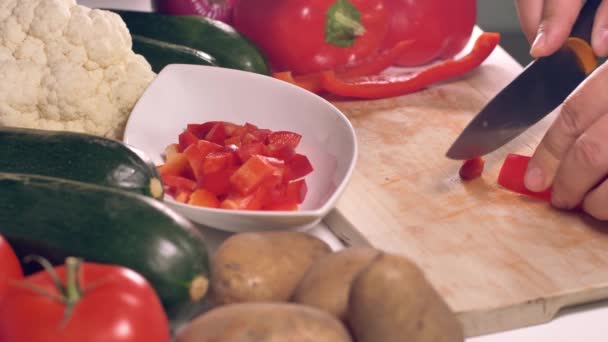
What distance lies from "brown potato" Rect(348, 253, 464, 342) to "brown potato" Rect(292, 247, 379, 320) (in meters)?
0.02

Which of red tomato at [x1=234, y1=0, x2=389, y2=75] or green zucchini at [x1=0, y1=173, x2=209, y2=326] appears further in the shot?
red tomato at [x1=234, y1=0, x2=389, y2=75]

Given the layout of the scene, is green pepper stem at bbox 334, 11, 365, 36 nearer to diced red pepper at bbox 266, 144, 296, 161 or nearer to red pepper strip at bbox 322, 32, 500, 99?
red pepper strip at bbox 322, 32, 500, 99

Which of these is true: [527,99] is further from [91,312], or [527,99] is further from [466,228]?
[91,312]

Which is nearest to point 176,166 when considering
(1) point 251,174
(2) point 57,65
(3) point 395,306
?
(1) point 251,174

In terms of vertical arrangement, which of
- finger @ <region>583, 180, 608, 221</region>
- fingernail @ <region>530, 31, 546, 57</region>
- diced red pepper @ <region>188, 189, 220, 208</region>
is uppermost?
fingernail @ <region>530, 31, 546, 57</region>

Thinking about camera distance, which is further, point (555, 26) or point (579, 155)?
point (555, 26)

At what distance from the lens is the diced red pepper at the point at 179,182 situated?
140cm

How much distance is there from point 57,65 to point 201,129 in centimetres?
27

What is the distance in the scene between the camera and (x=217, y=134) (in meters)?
1.51

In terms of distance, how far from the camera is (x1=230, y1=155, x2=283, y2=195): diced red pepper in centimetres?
137

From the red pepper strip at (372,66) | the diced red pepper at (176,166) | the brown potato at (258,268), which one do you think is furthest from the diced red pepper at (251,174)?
the red pepper strip at (372,66)

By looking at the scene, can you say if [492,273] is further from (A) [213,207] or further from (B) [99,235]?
(B) [99,235]

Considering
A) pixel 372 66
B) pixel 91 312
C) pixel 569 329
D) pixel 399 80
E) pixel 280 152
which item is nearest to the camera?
pixel 91 312

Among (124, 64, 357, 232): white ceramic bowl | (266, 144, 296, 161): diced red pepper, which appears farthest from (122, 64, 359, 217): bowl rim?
(266, 144, 296, 161): diced red pepper
